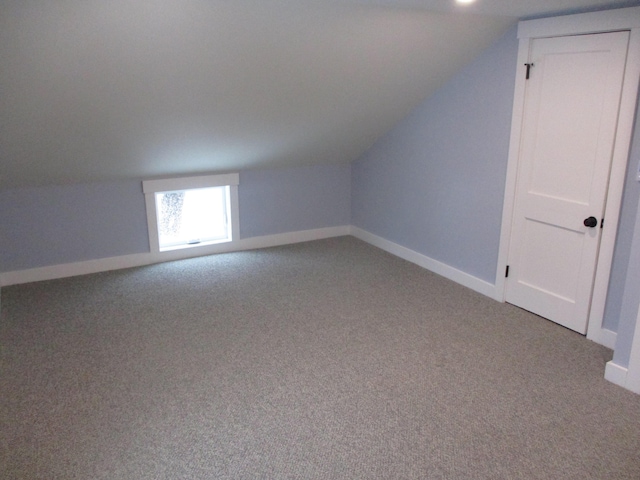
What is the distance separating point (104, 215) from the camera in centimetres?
443

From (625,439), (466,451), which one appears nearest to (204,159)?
(466,451)

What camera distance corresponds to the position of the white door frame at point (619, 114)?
2.89 metres

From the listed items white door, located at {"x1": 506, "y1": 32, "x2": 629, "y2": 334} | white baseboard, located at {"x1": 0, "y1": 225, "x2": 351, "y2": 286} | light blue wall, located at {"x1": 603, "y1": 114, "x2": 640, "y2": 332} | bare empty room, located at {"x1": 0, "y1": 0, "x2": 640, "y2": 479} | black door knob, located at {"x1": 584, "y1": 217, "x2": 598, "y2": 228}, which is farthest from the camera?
white baseboard, located at {"x1": 0, "y1": 225, "x2": 351, "y2": 286}

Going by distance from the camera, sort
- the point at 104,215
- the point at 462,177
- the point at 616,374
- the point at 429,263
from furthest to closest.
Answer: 1. the point at 429,263
2. the point at 104,215
3. the point at 462,177
4. the point at 616,374

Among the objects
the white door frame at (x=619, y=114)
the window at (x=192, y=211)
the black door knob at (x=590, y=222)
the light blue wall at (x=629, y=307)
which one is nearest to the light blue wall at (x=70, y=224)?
the window at (x=192, y=211)

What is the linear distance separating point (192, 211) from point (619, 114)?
3.54 metres

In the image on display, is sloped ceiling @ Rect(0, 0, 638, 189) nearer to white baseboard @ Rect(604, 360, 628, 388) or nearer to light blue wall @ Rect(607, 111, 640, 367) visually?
light blue wall @ Rect(607, 111, 640, 367)

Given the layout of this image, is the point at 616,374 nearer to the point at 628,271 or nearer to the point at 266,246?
the point at 628,271

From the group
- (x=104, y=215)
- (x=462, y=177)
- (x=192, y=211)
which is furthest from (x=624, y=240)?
(x=104, y=215)

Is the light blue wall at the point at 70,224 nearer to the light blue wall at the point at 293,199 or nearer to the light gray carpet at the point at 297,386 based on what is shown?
the light gray carpet at the point at 297,386

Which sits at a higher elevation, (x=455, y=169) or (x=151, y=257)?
(x=455, y=169)

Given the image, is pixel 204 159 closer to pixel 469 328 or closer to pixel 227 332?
pixel 227 332

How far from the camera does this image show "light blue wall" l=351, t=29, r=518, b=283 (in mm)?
3746

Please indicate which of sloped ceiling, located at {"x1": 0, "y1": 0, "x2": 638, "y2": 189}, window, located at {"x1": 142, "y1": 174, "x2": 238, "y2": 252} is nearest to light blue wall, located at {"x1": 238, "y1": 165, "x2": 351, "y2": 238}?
window, located at {"x1": 142, "y1": 174, "x2": 238, "y2": 252}
